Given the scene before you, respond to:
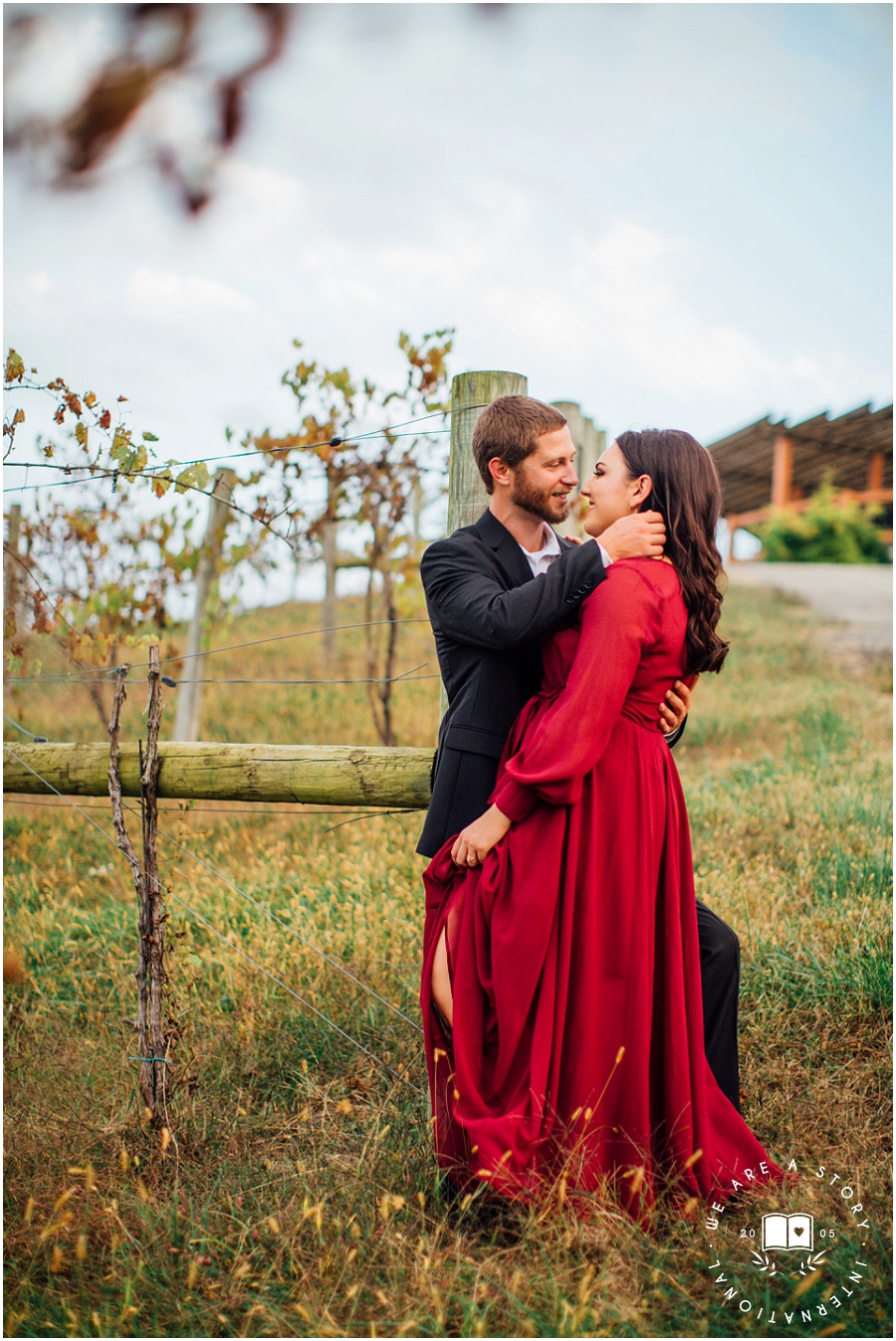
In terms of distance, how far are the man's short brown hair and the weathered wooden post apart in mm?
311

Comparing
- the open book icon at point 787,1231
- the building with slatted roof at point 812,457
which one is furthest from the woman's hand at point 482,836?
the building with slatted roof at point 812,457

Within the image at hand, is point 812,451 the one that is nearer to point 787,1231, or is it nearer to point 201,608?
point 201,608

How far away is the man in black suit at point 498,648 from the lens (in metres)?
2.62

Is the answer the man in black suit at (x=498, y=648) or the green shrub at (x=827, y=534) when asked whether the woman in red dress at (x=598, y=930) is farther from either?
the green shrub at (x=827, y=534)

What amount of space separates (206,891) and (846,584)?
14.9 metres

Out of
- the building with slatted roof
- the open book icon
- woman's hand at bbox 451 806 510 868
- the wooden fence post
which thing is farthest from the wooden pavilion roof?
the open book icon

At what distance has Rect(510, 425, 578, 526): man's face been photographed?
2.74m

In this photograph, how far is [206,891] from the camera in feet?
16.1

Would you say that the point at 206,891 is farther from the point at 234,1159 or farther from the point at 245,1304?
the point at 245,1304

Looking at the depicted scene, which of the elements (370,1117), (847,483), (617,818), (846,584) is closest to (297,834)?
(370,1117)

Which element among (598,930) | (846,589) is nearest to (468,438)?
(598,930)

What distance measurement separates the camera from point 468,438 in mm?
3199

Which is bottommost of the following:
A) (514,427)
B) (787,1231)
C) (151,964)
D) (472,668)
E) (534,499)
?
(787,1231)

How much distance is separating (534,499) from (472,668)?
1.77ft
